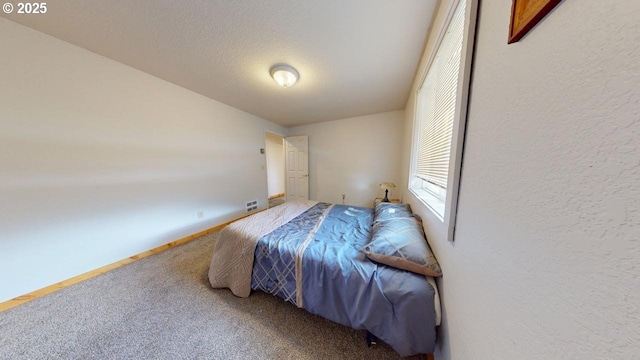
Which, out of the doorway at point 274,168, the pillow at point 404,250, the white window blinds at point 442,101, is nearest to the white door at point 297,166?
the doorway at point 274,168

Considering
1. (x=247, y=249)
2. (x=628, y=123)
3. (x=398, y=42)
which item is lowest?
(x=247, y=249)

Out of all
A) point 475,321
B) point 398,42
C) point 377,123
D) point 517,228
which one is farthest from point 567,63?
point 377,123

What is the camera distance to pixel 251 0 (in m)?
1.13

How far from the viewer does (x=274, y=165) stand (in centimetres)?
523

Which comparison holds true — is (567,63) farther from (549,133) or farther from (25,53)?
(25,53)

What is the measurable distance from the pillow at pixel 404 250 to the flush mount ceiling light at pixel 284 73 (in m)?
1.80

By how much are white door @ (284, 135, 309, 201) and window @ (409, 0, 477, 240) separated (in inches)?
94.3

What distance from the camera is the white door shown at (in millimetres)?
3861

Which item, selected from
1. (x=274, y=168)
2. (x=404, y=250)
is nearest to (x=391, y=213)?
(x=404, y=250)

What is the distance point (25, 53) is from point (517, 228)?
→ 3287 millimetres

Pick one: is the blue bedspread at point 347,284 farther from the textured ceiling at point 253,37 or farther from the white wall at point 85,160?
the white wall at point 85,160

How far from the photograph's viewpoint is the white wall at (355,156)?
3135 millimetres

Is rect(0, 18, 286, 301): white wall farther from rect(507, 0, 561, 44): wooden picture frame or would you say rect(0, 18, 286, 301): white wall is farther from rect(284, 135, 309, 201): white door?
rect(507, 0, 561, 44): wooden picture frame

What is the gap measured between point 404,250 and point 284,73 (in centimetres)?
195
